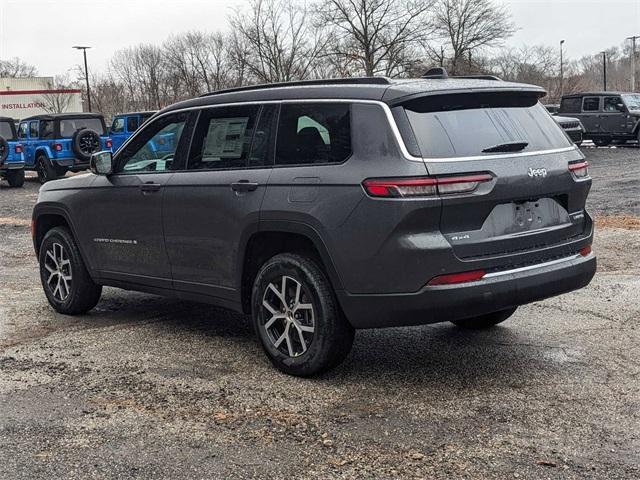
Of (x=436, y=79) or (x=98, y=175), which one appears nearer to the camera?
(x=436, y=79)

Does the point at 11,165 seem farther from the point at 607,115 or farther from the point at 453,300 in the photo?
the point at 607,115

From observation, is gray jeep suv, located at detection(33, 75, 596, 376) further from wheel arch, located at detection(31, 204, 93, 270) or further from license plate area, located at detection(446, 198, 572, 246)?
wheel arch, located at detection(31, 204, 93, 270)

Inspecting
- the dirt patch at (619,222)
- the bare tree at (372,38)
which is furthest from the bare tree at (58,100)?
the dirt patch at (619,222)

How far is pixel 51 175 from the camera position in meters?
21.5

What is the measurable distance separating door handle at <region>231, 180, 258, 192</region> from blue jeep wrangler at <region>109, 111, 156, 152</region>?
20.6 meters

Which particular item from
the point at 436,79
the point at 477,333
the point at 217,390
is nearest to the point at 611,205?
the point at 477,333

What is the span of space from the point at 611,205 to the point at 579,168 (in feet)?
27.4

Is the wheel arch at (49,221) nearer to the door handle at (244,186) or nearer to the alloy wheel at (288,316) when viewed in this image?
the door handle at (244,186)

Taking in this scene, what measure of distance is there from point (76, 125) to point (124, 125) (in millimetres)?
3326

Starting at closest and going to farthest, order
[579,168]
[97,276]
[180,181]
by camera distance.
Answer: [579,168] → [180,181] → [97,276]

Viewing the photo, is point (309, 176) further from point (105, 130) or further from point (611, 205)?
point (105, 130)

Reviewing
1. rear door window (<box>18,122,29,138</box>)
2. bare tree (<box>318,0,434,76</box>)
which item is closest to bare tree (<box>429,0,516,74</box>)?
bare tree (<box>318,0,434,76</box>)

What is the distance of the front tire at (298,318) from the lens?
448 cm

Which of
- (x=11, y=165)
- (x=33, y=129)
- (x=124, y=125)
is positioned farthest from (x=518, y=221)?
Answer: (x=124, y=125)
